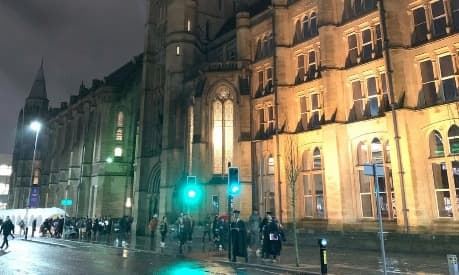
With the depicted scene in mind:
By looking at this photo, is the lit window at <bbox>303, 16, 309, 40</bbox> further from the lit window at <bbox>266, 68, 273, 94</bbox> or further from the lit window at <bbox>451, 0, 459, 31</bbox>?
the lit window at <bbox>451, 0, 459, 31</bbox>

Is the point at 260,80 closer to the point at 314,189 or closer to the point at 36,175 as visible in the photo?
the point at 314,189

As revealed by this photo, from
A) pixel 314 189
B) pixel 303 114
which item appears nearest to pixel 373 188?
pixel 314 189

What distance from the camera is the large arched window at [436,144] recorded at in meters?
20.3

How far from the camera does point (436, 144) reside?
2062cm

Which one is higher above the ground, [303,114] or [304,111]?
[304,111]

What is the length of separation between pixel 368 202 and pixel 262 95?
1284 cm

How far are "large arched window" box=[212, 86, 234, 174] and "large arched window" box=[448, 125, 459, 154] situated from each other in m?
17.1

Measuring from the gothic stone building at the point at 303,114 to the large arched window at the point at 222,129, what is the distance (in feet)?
0.30

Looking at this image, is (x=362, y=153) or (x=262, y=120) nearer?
(x=362, y=153)

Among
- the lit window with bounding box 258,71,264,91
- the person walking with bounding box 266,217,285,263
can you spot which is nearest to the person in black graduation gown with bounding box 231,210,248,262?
the person walking with bounding box 266,217,285,263

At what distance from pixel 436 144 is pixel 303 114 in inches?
409

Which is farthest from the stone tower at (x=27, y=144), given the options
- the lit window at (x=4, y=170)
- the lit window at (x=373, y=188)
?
the lit window at (x=373, y=188)

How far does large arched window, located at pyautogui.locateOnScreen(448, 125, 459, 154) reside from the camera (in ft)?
64.1

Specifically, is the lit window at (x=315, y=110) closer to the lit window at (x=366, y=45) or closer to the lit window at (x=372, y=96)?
the lit window at (x=372, y=96)
